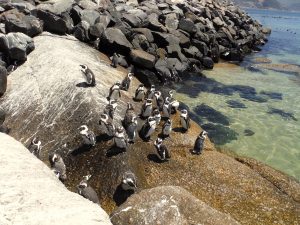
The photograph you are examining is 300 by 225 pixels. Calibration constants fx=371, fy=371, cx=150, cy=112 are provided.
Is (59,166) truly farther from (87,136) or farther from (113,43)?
(113,43)

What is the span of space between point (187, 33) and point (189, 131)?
2222cm

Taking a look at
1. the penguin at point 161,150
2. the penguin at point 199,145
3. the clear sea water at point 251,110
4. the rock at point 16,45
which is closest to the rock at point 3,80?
the rock at point 16,45

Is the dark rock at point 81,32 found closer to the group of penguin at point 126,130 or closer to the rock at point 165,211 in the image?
the group of penguin at point 126,130

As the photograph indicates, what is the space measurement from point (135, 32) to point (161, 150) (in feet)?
60.4

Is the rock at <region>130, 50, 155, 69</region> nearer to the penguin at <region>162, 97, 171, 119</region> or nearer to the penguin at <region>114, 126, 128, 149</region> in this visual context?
the penguin at <region>162, 97, 171, 119</region>

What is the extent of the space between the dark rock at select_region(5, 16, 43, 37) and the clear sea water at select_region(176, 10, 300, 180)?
11.5 metres

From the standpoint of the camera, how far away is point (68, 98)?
689 inches

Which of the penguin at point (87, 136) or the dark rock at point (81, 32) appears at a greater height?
the dark rock at point (81, 32)

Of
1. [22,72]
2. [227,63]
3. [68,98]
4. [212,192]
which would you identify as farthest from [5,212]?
[227,63]

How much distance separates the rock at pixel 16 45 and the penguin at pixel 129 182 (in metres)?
11.6

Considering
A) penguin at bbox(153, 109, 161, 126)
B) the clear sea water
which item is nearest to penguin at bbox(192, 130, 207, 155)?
penguin at bbox(153, 109, 161, 126)

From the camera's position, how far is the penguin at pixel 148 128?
16.2 metres

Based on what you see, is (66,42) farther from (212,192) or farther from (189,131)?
(212,192)

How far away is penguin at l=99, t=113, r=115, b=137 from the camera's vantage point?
1523 cm
